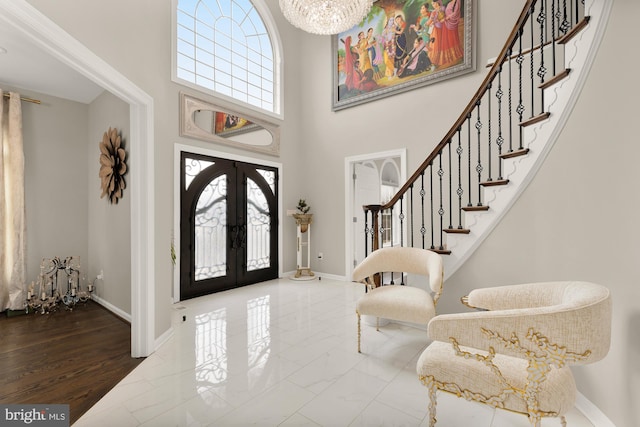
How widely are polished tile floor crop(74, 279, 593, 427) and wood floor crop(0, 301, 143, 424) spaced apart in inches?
9.2

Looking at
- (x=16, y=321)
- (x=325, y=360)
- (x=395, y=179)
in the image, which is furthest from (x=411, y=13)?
(x=16, y=321)

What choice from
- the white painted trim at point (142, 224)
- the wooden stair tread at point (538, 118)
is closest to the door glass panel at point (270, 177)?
the white painted trim at point (142, 224)

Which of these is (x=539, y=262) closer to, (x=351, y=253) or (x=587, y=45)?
(x=587, y=45)

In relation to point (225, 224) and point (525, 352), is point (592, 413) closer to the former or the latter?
point (525, 352)

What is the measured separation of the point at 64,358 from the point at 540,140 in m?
4.22

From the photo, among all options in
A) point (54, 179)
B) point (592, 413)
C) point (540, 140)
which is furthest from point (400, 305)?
point (54, 179)

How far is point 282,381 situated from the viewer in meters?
2.09

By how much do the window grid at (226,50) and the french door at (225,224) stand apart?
127 cm

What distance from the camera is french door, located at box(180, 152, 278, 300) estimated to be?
→ 14.2ft


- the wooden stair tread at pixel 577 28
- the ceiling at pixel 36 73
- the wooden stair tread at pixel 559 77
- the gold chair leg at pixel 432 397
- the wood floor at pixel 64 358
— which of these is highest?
the ceiling at pixel 36 73

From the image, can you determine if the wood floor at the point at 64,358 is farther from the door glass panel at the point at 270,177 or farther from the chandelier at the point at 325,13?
the chandelier at the point at 325,13

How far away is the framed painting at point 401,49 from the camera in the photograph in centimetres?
420

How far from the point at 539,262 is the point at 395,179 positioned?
16.7ft

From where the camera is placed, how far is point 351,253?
5316 mm
